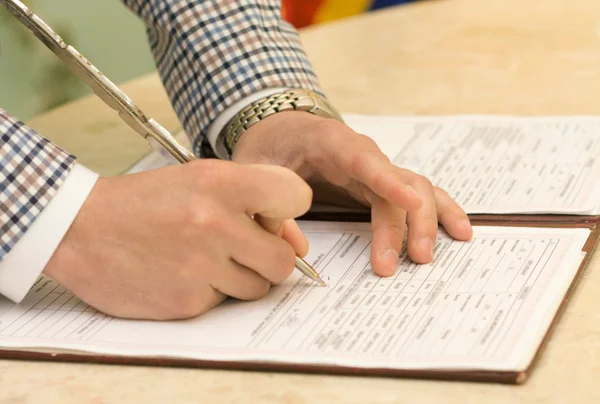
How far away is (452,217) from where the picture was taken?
0.83 meters

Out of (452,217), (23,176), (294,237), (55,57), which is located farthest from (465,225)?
(55,57)

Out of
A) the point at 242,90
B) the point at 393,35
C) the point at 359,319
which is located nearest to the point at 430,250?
the point at 359,319

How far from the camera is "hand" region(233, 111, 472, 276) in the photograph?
2.58 ft

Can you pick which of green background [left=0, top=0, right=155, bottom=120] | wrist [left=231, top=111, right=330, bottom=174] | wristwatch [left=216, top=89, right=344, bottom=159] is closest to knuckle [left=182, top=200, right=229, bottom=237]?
wrist [left=231, top=111, right=330, bottom=174]

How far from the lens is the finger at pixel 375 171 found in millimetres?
791

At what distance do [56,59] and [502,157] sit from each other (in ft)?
3.72

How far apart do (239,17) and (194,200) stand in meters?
0.44

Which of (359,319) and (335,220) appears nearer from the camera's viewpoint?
(359,319)

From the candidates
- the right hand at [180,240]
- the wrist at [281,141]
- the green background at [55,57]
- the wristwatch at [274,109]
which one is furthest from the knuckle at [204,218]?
the green background at [55,57]

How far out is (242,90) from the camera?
3.40 ft

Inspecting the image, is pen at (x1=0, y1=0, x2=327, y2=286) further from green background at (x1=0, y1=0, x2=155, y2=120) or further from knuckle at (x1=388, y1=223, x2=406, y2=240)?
green background at (x1=0, y1=0, x2=155, y2=120)

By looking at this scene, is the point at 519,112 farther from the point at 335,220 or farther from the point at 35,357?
the point at 35,357

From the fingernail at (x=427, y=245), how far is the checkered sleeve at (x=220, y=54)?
32 centimetres

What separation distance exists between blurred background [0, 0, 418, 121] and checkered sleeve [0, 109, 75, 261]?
102 centimetres
